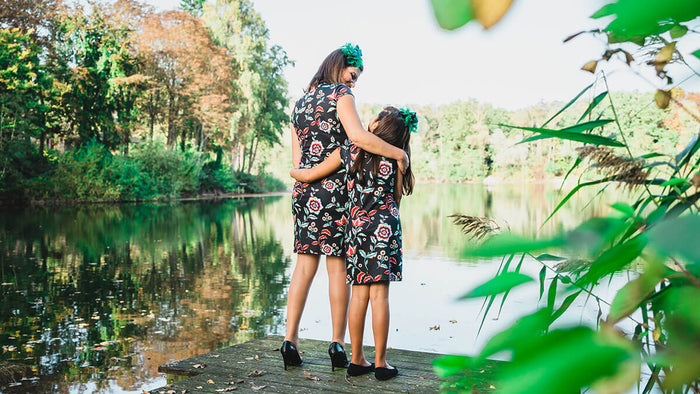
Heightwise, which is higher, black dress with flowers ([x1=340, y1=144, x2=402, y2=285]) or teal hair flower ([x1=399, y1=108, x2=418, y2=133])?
teal hair flower ([x1=399, y1=108, x2=418, y2=133])

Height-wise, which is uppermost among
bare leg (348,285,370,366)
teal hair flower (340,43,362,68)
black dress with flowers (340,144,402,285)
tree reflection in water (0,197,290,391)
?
teal hair flower (340,43,362,68)

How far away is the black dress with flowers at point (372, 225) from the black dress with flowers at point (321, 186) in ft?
0.42

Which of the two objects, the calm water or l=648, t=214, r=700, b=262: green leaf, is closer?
l=648, t=214, r=700, b=262: green leaf

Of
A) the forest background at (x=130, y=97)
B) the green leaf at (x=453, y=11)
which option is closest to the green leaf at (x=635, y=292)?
the green leaf at (x=453, y=11)

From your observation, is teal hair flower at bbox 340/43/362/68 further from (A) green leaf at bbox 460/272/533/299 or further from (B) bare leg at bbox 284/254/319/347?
(A) green leaf at bbox 460/272/533/299

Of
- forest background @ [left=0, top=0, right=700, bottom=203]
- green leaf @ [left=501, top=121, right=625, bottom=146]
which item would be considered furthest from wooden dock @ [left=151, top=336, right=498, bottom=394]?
forest background @ [left=0, top=0, right=700, bottom=203]

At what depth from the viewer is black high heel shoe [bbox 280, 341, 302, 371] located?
296 cm

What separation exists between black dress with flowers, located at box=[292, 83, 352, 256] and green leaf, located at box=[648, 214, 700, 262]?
2745mm

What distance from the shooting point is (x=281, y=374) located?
2898mm

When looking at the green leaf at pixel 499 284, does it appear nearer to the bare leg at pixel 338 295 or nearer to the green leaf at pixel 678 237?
the green leaf at pixel 678 237

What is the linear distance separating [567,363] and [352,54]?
114 inches

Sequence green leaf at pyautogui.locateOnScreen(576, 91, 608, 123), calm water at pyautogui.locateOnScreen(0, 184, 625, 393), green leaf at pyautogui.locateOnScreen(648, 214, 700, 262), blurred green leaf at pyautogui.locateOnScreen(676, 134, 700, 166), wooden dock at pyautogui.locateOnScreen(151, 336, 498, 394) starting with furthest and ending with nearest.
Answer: calm water at pyautogui.locateOnScreen(0, 184, 625, 393), wooden dock at pyautogui.locateOnScreen(151, 336, 498, 394), green leaf at pyautogui.locateOnScreen(576, 91, 608, 123), blurred green leaf at pyautogui.locateOnScreen(676, 134, 700, 166), green leaf at pyautogui.locateOnScreen(648, 214, 700, 262)

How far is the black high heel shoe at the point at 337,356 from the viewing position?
9.57ft

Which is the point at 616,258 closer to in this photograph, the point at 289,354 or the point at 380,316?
the point at 380,316
